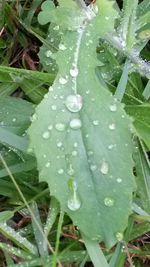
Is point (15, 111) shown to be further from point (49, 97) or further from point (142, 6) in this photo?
point (142, 6)

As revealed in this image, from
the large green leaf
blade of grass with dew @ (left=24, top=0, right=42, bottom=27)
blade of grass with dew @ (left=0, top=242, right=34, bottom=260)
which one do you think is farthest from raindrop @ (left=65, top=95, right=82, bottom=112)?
blade of grass with dew @ (left=24, top=0, right=42, bottom=27)

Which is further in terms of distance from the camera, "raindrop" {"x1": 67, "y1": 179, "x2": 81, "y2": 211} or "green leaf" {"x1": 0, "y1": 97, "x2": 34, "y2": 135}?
"green leaf" {"x1": 0, "y1": 97, "x2": 34, "y2": 135}

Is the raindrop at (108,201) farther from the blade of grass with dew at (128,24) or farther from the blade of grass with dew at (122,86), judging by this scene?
the blade of grass with dew at (128,24)

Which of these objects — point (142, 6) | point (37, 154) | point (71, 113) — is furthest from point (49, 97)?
point (142, 6)

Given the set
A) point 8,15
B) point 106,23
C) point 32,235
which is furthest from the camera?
point 8,15

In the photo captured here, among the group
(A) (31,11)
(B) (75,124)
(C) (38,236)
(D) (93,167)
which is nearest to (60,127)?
(B) (75,124)

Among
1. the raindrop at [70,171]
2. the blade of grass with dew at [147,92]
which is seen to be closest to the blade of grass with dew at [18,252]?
the raindrop at [70,171]

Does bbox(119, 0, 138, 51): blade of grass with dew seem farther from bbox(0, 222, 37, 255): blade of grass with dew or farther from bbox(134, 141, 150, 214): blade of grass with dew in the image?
bbox(0, 222, 37, 255): blade of grass with dew
